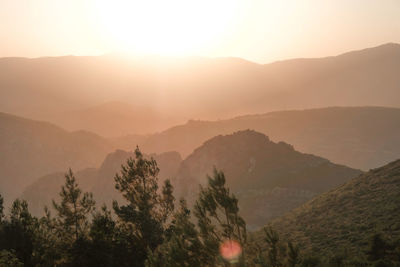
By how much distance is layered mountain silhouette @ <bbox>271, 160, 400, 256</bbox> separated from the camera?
40.9 metres

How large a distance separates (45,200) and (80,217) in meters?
136

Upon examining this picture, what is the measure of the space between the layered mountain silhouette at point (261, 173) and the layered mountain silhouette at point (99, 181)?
2022cm

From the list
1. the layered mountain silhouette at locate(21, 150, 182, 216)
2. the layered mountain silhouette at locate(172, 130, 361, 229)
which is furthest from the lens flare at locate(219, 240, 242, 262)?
the layered mountain silhouette at locate(21, 150, 182, 216)

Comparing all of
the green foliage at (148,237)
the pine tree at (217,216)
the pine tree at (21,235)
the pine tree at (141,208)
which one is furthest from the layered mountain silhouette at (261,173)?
the pine tree at (217,216)

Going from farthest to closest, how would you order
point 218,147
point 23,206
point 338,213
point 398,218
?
point 218,147 < point 338,213 < point 398,218 < point 23,206

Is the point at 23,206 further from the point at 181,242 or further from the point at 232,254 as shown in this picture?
the point at 232,254

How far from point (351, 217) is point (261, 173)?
7484 centimetres

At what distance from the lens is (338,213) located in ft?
174

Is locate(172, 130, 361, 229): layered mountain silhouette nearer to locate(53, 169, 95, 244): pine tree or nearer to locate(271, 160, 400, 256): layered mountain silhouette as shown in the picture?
locate(271, 160, 400, 256): layered mountain silhouette

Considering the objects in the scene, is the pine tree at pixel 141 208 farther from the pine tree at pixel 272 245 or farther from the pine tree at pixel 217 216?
the pine tree at pixel 272 245

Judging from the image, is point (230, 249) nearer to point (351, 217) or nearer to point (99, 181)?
point (351, 217)

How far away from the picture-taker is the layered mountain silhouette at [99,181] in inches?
6073

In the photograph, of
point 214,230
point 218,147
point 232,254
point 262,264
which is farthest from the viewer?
point 218,147

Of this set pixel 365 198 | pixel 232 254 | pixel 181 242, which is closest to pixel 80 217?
pixel 181 242
